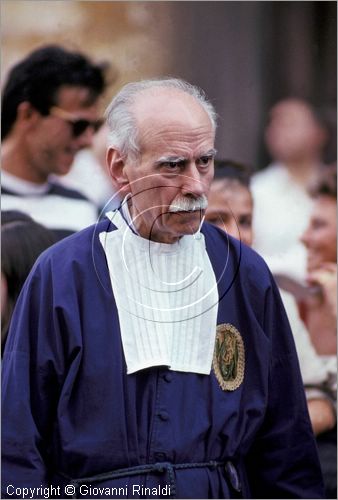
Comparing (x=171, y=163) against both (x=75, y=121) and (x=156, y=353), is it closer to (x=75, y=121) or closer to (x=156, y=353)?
(x=156, y=353)

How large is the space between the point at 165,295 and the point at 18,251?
53 centimetres

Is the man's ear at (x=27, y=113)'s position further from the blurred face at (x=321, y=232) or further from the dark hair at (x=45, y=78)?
the blurred face at (x=321, y=232)

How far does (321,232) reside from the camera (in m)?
3.00

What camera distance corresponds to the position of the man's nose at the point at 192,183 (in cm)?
230

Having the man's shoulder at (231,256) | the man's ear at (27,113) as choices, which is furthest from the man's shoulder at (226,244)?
the man's ear at (27,113)

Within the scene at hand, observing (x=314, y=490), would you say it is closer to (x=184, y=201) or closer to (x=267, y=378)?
(x=267, y=378)

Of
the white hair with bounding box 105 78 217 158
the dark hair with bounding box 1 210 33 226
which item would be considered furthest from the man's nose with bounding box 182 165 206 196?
the dark hair with bounding box 1 210 33 226

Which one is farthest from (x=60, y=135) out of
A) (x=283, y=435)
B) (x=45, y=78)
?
(x=283, y=435)

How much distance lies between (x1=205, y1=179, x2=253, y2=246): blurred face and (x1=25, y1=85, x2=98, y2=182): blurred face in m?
0.41

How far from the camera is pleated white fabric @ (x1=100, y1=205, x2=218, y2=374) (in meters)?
2.36

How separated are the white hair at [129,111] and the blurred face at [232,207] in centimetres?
32

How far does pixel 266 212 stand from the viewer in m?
2.95

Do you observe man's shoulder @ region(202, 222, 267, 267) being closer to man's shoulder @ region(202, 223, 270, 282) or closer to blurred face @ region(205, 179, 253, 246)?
man's shoulder @ region(202, 223, 270, 282)

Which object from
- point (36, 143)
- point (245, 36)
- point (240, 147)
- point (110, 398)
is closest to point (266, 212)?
point (240, 147)
